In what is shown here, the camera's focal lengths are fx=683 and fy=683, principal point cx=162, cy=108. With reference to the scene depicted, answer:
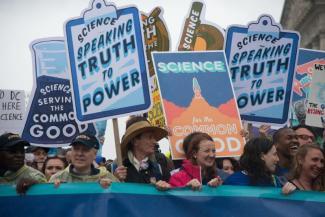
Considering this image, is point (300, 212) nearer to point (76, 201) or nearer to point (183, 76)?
point (76, 201)

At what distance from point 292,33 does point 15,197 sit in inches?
146

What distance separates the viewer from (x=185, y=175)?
527cm

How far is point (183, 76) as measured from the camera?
6773mm

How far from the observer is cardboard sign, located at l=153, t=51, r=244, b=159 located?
6.45 meters

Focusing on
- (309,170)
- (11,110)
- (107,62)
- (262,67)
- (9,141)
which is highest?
(107,62)

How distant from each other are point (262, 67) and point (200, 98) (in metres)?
1.08

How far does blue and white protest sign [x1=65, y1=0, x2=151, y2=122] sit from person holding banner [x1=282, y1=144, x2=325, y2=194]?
1.35 m

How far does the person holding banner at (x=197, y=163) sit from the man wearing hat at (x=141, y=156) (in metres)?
0.26

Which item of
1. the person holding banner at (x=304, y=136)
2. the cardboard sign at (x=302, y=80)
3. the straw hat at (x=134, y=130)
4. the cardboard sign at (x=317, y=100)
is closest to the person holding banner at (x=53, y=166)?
the straw hat at (x=134, y=130)

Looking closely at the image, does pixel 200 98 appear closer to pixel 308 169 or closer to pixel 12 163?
pixel 308 169

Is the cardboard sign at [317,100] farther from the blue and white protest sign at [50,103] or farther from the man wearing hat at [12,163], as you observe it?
Result: the man wearing hat at [12,163]

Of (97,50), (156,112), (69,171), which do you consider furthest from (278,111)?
(69,171)

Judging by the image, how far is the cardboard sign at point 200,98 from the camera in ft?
21.2

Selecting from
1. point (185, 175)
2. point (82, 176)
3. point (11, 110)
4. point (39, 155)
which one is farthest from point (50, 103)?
point (11, 110)
